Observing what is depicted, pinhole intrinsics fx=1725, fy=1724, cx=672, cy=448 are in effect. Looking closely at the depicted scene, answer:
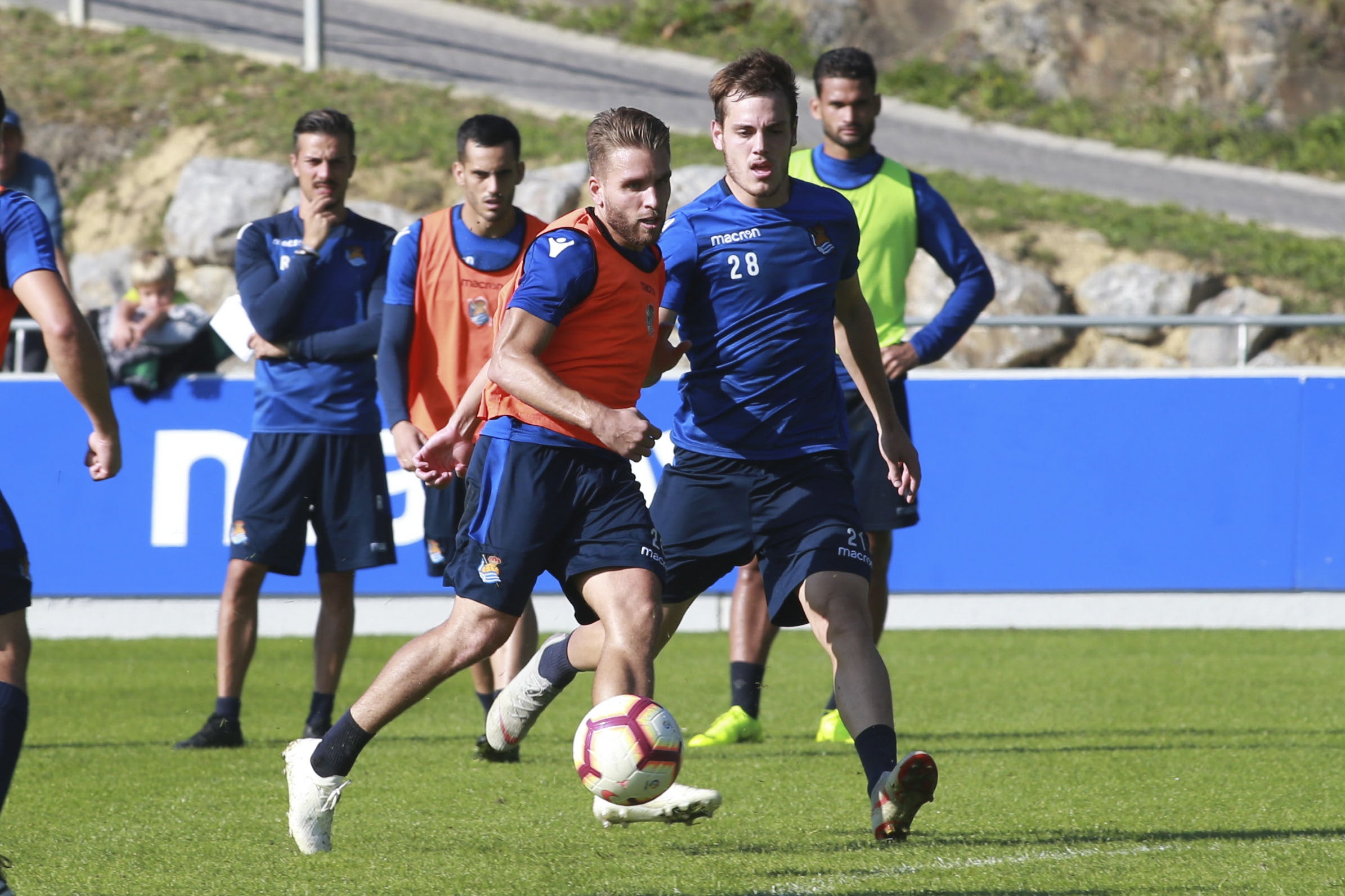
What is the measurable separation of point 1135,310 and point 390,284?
14.8 meters

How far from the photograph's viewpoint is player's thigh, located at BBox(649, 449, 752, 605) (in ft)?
17.4

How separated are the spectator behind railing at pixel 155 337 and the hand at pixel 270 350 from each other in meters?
3.35

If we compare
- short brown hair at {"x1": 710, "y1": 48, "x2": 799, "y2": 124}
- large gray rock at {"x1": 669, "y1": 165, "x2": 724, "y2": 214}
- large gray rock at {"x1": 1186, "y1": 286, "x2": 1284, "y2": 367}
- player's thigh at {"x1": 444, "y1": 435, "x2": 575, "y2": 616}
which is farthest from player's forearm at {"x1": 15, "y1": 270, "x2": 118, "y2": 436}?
large gray rock at {"x1": 669, "y1": 165, "x2": 724, "y2": 214}

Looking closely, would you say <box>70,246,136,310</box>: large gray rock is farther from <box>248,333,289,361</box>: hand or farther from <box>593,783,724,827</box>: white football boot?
<box>593,783,724,827</box>: white football boot

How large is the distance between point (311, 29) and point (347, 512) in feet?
71.0

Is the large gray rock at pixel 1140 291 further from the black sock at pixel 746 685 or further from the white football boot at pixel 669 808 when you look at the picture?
the white football boot at pixel 669 808

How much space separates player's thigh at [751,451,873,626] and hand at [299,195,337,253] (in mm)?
2777

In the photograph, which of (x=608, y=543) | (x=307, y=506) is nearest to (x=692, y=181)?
(x=307, y=506)

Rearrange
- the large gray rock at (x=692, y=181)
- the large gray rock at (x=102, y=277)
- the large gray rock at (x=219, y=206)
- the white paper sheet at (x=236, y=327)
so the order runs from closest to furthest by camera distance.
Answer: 1. the white paper sheet at (x=236, y=327)
2. the large gray rock at (x=692, y=181)
3. the large gray rock at (x=102, y=277)
4. the large gray rock at (x=219, y=206)

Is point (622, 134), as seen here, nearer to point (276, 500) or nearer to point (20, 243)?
point (20, 243)

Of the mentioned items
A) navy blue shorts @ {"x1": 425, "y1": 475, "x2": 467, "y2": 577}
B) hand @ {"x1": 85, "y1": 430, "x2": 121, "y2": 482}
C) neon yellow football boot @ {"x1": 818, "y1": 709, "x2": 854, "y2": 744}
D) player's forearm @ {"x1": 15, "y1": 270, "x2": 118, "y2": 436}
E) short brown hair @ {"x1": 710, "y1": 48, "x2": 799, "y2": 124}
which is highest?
short brown hair @ {"x1": 710, "y1": 48, "x2": 799, "y2": 124}

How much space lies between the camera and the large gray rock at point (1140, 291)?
20.0 metres

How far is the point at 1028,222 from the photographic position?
22547 millimetres

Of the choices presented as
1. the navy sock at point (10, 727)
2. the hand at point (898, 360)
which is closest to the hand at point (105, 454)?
the navy sock at point (10, 727)
